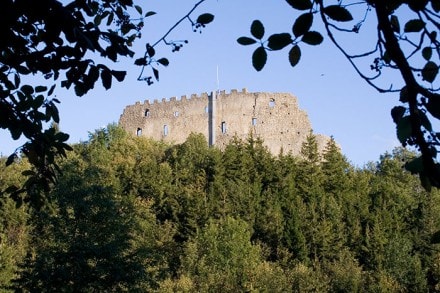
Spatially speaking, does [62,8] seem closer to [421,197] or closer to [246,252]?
[246,252]

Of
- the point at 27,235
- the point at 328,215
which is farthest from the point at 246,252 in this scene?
the point at 27,235

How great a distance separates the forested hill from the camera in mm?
37281

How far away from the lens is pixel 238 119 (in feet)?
190

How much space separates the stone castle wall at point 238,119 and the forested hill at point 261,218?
298 centimetres

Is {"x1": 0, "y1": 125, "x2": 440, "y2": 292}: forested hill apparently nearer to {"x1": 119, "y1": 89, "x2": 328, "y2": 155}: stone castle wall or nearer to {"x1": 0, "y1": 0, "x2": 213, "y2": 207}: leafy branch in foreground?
{"x1": 119, "y1": 89, "x2": 328, "y2": 155}: stone castle wall

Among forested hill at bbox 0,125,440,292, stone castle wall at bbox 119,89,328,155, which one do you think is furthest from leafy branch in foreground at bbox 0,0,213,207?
stone castle wall at bbox 119,89,328,155

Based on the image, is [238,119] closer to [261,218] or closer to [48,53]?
[261,218]

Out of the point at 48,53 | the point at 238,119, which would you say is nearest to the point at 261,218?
the point at 238,119

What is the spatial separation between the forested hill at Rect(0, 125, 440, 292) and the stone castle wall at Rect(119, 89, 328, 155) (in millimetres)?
2977

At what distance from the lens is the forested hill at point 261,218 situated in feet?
122

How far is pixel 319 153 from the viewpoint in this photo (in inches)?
2020

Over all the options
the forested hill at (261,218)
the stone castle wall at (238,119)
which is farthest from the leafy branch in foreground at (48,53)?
the stone castle wall at (238,119)

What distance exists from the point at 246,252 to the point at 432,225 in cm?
1188

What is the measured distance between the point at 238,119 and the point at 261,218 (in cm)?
1514
